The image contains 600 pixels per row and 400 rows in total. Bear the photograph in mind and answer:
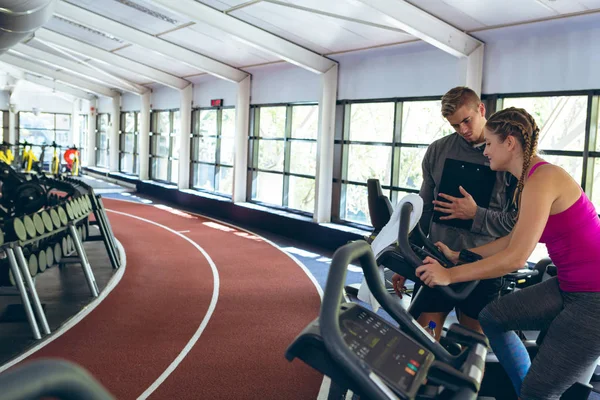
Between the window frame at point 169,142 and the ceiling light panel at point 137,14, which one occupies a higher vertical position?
the ceiling light panel at point 137,14

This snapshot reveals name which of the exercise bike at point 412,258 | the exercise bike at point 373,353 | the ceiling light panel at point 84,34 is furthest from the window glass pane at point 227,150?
the exercise bike at point 373,353

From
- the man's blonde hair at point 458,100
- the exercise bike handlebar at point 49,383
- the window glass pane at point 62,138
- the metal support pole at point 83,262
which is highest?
the window glass pane at point 62,138

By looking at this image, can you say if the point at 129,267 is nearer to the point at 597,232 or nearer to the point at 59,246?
the point at 59,246

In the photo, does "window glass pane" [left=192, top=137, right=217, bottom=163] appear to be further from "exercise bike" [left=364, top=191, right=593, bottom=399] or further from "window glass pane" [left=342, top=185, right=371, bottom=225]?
"exercise bike" [left=364, top=191, right=593, bottom=399]

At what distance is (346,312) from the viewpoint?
4.25ft

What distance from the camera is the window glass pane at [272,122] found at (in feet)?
35.9

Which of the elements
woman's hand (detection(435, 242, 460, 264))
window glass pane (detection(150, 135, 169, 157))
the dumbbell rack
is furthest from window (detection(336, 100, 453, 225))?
window glass pane (detection(150, 135, 169, 157))

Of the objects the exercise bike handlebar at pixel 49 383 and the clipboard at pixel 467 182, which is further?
the clipboard at pixel 467 182

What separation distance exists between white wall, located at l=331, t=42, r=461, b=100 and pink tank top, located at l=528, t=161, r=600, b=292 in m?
5.54

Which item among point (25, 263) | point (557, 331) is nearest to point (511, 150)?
point (557, 331)

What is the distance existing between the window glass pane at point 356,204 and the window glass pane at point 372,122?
0.85 m

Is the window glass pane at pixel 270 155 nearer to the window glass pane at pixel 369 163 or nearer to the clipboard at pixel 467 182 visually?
the window glass pane at pixel 369 163

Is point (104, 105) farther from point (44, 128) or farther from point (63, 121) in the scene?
point (44, 128)

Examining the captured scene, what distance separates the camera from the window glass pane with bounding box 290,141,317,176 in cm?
1018
